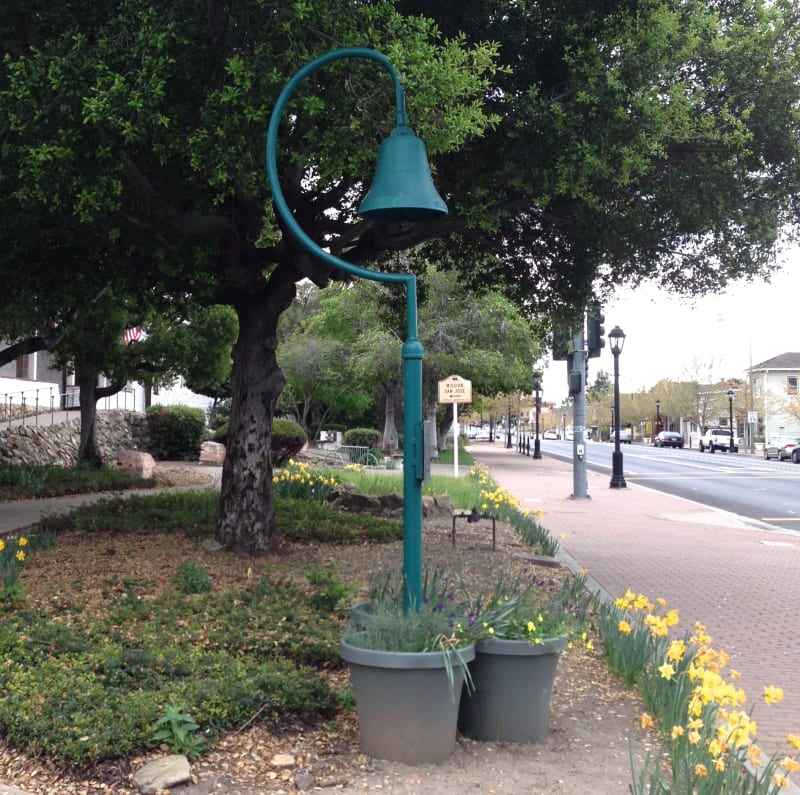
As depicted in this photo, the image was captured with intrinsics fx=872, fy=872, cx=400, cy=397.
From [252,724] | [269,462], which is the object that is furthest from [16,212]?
[252,724]

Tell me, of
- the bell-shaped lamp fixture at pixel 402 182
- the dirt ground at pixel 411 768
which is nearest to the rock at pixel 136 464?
the dirt ground at pixel 411 768

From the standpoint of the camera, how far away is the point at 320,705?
479 centimetres

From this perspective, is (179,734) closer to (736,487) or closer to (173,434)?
(173,434)

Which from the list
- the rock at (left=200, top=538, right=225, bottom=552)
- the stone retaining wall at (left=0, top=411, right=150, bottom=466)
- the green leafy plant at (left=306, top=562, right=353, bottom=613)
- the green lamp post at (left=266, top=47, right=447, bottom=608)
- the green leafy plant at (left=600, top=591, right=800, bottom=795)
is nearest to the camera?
the green leafy plant at (left=600, top=591, right=800, bottom=795)

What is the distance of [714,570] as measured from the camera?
11.1 metres

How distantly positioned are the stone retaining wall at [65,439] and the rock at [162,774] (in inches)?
665

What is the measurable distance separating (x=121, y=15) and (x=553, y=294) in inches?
267

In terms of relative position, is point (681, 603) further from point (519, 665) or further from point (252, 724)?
point (252, 724)

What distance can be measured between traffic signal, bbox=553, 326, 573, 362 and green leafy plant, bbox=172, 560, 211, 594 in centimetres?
746

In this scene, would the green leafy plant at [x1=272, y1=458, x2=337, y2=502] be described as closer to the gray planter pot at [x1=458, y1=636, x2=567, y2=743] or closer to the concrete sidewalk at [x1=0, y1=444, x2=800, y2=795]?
the concrete sidewalk at [x1=0, y1=444, x2=800, y2=795]

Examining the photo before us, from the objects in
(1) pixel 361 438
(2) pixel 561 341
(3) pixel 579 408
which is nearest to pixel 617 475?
(3) pixel 579 408

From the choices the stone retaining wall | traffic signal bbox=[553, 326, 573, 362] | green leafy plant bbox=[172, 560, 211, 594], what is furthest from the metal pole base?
green leafy plant bbox=[172, 560, 211, 594]

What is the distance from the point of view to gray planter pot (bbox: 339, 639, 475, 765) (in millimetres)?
4062

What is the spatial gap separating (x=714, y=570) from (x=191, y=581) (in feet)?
22.8
